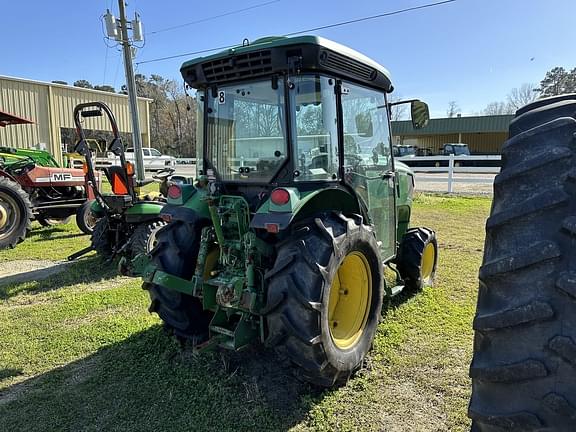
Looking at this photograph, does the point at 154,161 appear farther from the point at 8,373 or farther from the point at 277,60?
the point at 277,60

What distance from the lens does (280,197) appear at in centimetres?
288

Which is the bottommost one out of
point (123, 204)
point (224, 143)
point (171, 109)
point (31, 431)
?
point (31, 431)

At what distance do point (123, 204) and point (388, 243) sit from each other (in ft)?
12.0

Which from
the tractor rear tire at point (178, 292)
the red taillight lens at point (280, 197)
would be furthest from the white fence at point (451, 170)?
the red taillight lens at point (280, 197)

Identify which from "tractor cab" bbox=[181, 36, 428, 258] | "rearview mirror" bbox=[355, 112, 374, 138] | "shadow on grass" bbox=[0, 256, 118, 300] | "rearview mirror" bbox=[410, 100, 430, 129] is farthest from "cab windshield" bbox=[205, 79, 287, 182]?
"shadow on grass" bbox=[0, 256, 118, 300]

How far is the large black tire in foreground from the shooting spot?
3.73 ft

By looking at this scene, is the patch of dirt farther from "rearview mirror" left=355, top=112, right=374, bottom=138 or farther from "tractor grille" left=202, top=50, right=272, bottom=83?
"rearview mirror" left=355, top=112, right=374, bottom=138

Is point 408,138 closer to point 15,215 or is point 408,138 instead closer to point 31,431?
point 15,215

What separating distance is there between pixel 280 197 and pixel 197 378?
150 cm

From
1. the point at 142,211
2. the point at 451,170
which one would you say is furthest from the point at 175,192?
the point at 451,170

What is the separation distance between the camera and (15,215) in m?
7.88

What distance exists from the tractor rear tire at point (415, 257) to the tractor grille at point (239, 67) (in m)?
2.55

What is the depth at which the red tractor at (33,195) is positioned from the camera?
25.6 ft

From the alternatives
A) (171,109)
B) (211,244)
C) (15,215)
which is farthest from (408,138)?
(211,244)
